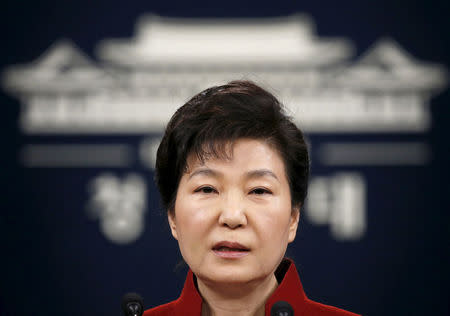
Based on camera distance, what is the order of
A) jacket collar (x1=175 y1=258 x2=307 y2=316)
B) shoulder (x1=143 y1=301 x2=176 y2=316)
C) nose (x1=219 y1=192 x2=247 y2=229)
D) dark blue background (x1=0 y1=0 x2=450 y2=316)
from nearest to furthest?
nose (x1=219 y1=192 x2=247 y2=229), jacket collar (x1=175 y1=258 x2=307 y2=316), shoulder (x1=143 y1=301 x2=176 y2=316), dark blue background (x1=0 y1=0 x2=450 y2=316)

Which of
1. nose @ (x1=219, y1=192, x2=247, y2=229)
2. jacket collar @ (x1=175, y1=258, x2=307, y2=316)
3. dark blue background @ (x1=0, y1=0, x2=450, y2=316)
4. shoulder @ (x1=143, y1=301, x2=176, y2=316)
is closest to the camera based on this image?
nose @ (x1=219, y1=192, x2=247, y2=229)

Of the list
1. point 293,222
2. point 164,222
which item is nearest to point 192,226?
point 293,222

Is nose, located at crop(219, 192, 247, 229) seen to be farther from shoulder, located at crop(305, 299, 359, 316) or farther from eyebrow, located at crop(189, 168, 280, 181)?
shoulder, located at crop(305, 299, 359, 316)

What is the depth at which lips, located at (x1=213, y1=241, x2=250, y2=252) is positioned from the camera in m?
0.82

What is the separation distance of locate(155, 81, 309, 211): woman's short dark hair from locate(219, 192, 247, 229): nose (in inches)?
2.5

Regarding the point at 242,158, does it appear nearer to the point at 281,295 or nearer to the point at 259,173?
the point at 259,173

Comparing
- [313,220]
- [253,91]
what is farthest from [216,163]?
[313,220]

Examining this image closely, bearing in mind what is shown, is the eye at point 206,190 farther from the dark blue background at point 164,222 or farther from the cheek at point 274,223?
the dark blue background at point 164,222

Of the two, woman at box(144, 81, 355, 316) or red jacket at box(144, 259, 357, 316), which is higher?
woman at box(144, 81, 355, 316)

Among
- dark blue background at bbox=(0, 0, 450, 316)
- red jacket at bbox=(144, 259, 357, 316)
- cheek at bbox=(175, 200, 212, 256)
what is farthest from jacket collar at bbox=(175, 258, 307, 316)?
dark blue background at bbox=(0, 0, 450, 316)

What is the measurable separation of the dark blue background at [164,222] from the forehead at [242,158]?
4.71 ft

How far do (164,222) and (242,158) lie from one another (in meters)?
1.51

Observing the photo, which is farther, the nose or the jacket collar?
the jacket collar

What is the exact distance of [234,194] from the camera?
0.83 meters
